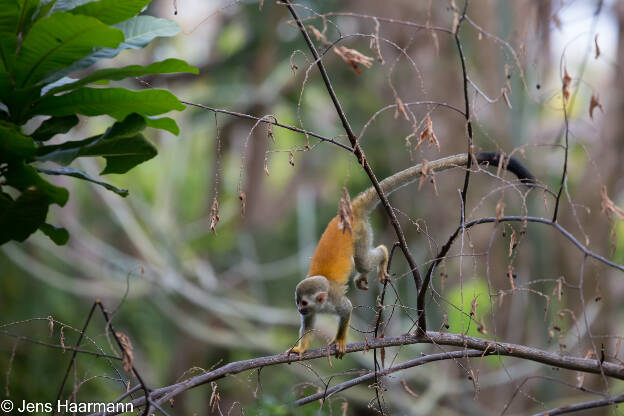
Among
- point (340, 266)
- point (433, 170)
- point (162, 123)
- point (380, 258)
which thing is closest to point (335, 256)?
point (340, 266)

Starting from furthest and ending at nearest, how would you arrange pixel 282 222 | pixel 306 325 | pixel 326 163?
1. pixel 282 222
2. pixel 326 163
3. pixel 306 325

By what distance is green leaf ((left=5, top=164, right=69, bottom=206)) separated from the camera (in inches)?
51.3

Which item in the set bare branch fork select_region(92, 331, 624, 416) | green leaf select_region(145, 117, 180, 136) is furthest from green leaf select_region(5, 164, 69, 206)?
bare branch fork select_region(92, 331, 624, 416)

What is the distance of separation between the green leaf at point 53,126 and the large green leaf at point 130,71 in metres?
0.08

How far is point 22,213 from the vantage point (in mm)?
1342

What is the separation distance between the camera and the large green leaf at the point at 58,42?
1200 millimetres

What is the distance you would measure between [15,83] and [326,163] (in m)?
5.73

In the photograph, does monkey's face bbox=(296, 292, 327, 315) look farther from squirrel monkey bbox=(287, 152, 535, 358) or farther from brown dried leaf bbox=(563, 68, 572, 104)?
brown dried leaf bbox=(563, 68, 572, 104)

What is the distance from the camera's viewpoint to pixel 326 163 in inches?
274

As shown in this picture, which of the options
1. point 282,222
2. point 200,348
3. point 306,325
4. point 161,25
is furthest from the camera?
point 282,222

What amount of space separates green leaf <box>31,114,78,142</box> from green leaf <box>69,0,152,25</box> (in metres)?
0.23

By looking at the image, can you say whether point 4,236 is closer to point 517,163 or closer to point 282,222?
point 517,163

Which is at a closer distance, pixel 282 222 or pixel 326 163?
pixel 326 163

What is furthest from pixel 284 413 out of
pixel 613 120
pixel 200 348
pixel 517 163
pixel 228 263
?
pixel 228 263
